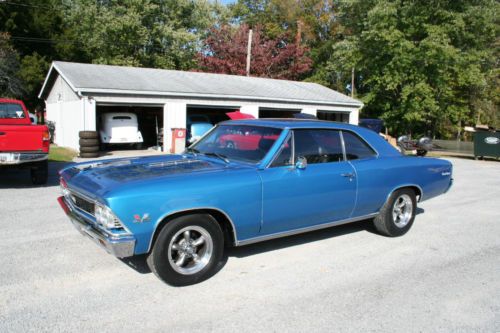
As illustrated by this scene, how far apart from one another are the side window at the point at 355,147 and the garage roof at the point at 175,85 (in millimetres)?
13335

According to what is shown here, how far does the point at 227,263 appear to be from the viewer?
4762 mm

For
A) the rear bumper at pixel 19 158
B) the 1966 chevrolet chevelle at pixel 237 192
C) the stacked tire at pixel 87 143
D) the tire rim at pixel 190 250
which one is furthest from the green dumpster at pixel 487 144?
the tire rim at pixel 190 250

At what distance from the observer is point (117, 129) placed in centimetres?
1900

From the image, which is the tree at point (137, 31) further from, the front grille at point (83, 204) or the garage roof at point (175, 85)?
the front grille at point (83, 204)

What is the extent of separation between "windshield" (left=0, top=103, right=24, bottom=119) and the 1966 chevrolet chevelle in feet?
21.7

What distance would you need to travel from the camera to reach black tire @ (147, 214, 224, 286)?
391 cm

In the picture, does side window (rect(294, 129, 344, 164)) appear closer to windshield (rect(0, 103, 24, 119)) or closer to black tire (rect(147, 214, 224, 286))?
black tire (rect(147, 214, 224, 286))

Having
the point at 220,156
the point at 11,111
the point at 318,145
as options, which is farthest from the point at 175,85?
the point at 318,145

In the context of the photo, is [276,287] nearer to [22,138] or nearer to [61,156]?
[22,138]

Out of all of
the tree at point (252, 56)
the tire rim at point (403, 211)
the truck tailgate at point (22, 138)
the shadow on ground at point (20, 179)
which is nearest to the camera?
the tire rim at point (403, 211)

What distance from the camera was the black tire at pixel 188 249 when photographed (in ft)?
12.8

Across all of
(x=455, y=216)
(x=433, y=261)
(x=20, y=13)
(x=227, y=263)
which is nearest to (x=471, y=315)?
(x=433, y=261)

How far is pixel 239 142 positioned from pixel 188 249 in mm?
1563

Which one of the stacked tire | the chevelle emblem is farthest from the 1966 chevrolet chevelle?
the stacked tire
